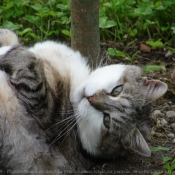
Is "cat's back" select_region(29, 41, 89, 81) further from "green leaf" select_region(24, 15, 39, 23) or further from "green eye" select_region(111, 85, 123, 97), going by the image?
"green leaf" select_region(24, 15, 39, 23)

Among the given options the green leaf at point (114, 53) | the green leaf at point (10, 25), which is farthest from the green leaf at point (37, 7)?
the green leaf at point (114, 53)

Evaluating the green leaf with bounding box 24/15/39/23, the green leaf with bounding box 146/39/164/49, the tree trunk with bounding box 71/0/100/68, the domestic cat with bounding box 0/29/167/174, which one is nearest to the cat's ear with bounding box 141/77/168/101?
the domestic cat with bounding box 0/29/167/174

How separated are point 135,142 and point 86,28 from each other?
1372 mm

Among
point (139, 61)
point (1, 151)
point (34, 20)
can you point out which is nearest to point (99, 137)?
point (1, 151)

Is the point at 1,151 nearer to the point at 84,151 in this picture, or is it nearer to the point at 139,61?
the point at 84,151

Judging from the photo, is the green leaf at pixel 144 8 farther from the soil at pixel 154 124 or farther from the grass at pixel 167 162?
the grass at pixel 167 162

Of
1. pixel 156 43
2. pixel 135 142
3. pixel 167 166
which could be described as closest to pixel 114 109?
pixel 135 142

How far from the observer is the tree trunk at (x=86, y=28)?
4508 mm

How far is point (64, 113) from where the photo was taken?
3908mm

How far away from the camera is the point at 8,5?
19.0 feet

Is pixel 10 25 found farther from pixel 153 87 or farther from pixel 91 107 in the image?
pixel 153 87

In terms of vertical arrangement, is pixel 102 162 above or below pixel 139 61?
below

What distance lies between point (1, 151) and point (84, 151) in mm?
776

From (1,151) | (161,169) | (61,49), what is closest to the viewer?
(1,151)
